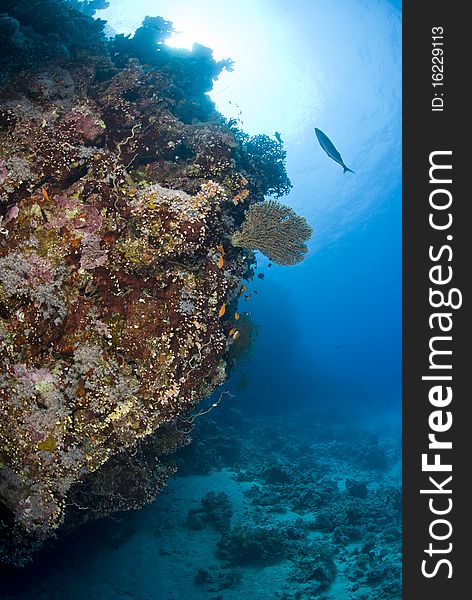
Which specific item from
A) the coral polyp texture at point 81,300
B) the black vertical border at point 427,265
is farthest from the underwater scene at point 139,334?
the black vertical border at point 427,265

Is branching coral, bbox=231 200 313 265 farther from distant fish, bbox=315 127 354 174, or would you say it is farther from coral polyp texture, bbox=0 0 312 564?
distant fish, bbox=315 127 354 174

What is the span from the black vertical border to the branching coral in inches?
82.6

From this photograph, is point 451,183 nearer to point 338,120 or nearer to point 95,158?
point 95,158

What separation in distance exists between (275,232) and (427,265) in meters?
2.58

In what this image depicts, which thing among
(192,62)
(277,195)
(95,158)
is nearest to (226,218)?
(95,158)

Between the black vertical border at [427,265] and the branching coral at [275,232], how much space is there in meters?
2.10

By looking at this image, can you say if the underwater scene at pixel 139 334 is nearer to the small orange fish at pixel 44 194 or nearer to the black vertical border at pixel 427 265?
Answer: the small orange fish at pixel 44 194

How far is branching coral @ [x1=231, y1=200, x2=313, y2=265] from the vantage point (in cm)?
562

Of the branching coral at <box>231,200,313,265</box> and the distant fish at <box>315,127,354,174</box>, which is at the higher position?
the distant fish at <box>315,127,354,174</box>

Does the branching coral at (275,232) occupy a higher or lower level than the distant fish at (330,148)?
lower

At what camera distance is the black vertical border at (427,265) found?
11.0 feet

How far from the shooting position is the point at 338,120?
4031cm

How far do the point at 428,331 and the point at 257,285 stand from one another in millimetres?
40265

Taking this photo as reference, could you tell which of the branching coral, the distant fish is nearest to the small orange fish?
the branching coral
